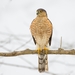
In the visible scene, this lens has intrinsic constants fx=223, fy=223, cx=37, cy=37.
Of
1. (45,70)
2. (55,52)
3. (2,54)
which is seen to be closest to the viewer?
(2,54)

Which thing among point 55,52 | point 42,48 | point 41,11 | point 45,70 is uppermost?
point 41,11

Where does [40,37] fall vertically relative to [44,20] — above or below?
below

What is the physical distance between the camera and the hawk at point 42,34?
452cm

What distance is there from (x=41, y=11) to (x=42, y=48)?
785mm

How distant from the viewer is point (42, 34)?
4535 mm

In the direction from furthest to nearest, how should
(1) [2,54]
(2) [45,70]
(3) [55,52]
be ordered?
(2) [45,70]
(3) [55,52]
(1) [2,54]

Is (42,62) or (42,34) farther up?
(42,34)

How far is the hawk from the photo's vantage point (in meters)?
4.52

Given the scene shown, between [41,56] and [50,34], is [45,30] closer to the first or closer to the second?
[50,34]

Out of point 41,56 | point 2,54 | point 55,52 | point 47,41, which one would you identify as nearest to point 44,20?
point 47,41

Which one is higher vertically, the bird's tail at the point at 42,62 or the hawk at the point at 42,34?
the hawk at the point at 42,34

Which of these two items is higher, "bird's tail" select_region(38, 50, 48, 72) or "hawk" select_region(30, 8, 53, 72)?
"hawk" select_region(30, 8, 53, 72)

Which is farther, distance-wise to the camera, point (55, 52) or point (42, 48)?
point (42, 48)

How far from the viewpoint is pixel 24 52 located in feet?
10.9
